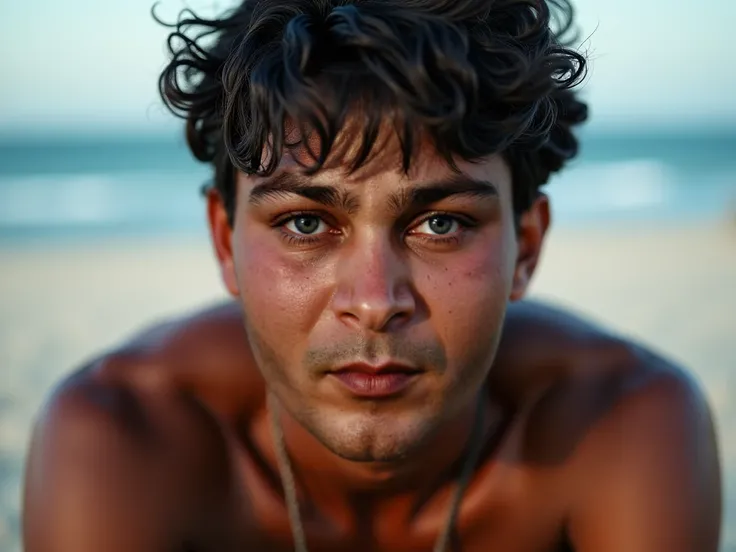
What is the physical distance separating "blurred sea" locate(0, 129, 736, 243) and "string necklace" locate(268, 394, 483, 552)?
A: 10631mm

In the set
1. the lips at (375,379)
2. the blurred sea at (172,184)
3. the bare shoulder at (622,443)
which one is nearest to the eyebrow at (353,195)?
the lips at (375,379)

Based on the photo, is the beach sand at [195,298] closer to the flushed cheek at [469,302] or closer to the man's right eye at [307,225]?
the flushed cheek at [469,302]

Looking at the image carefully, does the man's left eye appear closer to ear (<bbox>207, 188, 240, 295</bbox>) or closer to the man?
the man

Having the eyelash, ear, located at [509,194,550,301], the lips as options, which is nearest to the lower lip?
the lips

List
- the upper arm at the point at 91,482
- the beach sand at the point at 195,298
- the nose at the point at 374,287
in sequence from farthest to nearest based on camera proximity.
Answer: the beach sand at the point at 195,298
the upper arm at the point at 91,482
the nose at the point at 374,287

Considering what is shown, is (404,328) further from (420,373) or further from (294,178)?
(294,178)

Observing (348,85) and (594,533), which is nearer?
(348,85)

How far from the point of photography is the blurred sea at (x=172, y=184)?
1459 centimetres

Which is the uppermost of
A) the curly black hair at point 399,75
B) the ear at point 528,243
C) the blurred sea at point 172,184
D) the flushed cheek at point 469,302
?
the blurred sea at point 172,184

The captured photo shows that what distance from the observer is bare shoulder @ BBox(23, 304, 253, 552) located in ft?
8.02

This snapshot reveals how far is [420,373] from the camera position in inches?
87.4

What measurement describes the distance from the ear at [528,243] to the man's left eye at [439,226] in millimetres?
409

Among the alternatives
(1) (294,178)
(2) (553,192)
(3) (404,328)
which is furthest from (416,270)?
(2) (553,192)

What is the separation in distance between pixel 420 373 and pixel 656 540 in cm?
87
